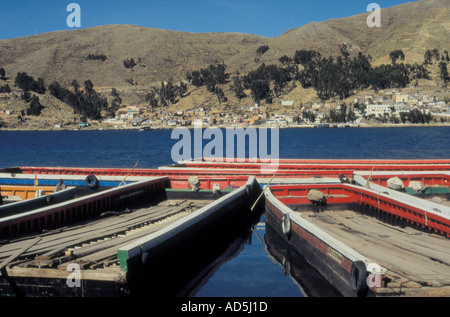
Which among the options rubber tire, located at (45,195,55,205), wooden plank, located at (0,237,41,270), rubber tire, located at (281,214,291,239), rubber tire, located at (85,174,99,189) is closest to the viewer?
wooden plank, located at (0,237,41,270)

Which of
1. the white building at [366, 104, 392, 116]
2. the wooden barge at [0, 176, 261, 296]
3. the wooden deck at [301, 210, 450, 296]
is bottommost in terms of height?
the wooden deck at [301, 210, 450, 296]

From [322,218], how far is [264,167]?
1251 cm

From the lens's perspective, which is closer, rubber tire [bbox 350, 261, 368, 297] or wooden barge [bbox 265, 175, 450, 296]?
rubber tire [bbox 350, 261, 368, 297]

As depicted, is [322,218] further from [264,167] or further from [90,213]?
[264,167]

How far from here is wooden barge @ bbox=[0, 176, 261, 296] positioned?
11798mm

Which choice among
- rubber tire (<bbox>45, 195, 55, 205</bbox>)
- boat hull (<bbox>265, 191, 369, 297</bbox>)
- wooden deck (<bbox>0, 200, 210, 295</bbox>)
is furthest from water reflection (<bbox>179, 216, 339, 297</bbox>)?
rubber tire (<bbox>45, 195, 55, 205</bbox>)

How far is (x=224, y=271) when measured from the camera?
55.8ft

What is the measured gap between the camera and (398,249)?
14719 mm

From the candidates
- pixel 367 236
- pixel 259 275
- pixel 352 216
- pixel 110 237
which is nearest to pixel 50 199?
pixel 110 237

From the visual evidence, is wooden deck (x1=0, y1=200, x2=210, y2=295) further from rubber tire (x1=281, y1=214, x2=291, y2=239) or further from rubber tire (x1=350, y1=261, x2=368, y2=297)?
rubber tire (x1=350, y1=261, x2=368, y2=297)

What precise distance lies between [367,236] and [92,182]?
17108 mm

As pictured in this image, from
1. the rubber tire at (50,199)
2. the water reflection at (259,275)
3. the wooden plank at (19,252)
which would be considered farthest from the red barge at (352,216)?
the rubber tire at (50,199)

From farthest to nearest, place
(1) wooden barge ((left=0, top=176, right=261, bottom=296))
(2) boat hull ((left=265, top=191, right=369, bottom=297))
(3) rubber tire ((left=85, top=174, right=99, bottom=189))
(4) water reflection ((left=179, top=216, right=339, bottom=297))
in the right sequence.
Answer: (3) rubber tire ((left=85, top=174, right=99, bottom=189)) → (4) water reflection ((left=179, top=216, right=339, bottom=297)) → (1) wooden barge ((left=0, top=176, right=261, bottom=296)) → (2) boat hull ((left=265, top=191, right=369, bottom=297))
